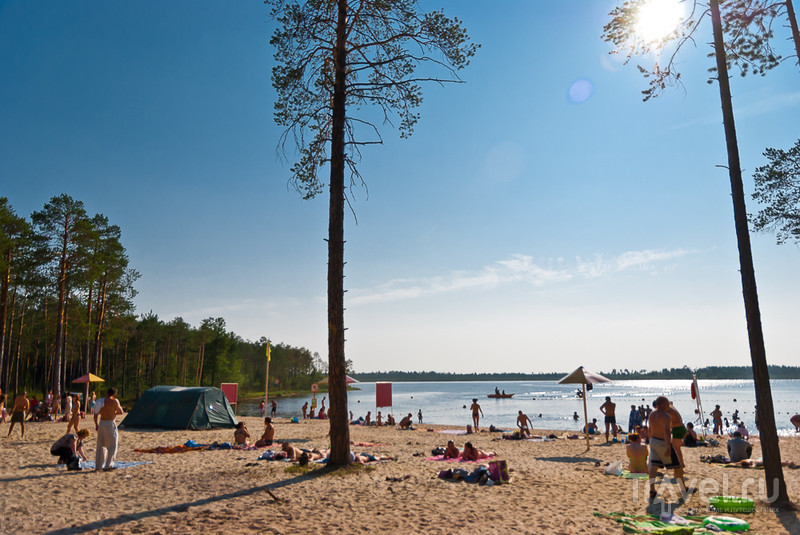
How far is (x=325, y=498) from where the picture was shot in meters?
7.68

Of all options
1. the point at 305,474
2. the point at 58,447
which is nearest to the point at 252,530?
the point at 305,474

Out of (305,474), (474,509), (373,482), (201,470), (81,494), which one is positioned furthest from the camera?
(201,470)

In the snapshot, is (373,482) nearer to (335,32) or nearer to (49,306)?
(335,32)

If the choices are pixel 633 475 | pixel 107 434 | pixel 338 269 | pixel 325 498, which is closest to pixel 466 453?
pixel 633 475

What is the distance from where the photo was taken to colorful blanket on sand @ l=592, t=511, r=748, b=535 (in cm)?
570

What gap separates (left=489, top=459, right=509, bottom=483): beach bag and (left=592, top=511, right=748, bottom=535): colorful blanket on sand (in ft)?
8.27

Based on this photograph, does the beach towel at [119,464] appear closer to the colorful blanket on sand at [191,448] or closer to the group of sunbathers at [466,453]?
the colorful blanket on sand at [191,448]

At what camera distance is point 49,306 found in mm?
41219

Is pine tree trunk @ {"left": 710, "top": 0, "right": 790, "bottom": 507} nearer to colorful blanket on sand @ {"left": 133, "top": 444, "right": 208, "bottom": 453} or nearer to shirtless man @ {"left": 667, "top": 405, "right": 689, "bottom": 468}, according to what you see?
shirtless man @ {"left": 667, "top": 405, "right": 689, "bottom": 468}

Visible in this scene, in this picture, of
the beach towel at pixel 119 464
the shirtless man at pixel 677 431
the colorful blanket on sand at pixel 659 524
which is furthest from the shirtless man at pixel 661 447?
the beach towel at pixel 119 464

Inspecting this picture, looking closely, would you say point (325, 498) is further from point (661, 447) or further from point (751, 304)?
point (751, 304)

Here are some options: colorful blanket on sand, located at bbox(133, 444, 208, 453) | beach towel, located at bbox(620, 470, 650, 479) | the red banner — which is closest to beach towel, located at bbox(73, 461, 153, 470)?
colorful blanket on sand, located at bbox(133, 444, 208, 453)

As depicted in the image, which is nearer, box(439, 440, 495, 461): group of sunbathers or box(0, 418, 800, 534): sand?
box(0, 418, 800, 534): sand

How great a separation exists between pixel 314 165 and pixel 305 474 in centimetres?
700
